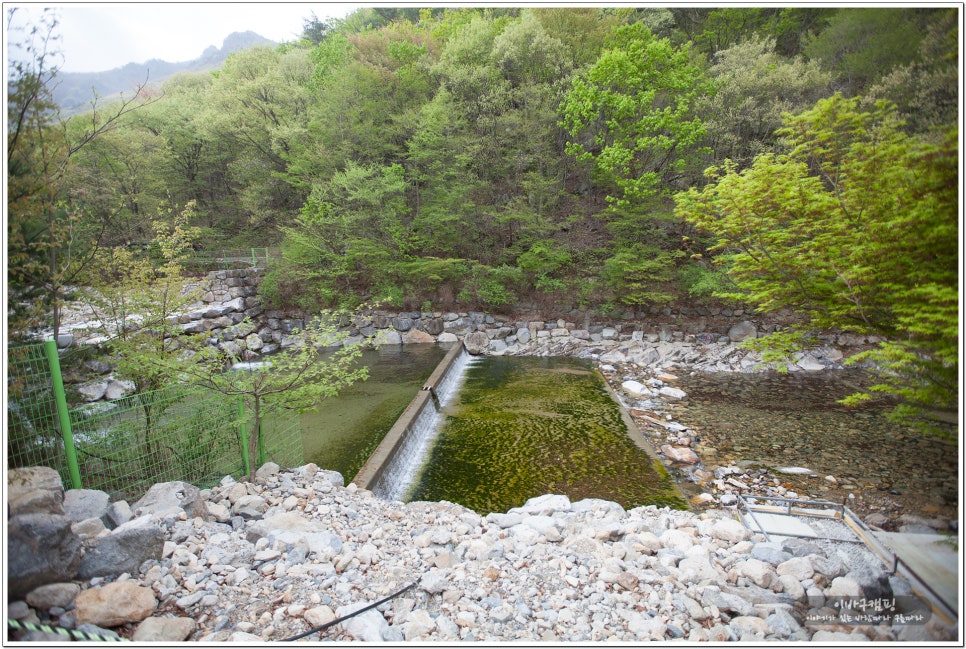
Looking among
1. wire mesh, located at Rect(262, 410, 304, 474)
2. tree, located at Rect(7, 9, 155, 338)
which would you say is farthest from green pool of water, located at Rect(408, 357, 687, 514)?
tree, located at Rect(7, 9, 155, 338)

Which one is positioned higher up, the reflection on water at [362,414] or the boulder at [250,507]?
the boulder at [250,507]

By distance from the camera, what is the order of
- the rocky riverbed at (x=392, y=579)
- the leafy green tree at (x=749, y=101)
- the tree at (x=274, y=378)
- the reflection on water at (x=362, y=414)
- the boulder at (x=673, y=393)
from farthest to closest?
1. the leafy green tree at (x=749, y=101)
2. the boulder at (x=673, y=393)
3. the reflection on water at (x=362, y=414)
4. the tree at (x=274, y=378)
5. the rocky riverbed at (x=392, y=579)

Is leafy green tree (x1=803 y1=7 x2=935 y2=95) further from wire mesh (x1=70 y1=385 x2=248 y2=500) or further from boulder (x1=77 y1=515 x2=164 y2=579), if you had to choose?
wire mesh (x1=70 y1=385 x2=248 y2=500)

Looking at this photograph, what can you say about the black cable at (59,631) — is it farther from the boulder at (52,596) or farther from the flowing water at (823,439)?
the flowing water at (823,439)

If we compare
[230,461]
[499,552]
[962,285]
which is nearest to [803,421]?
[962,285]

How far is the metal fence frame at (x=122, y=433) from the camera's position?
9.89ft

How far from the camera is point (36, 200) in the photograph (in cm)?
286

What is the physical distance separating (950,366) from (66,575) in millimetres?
5265

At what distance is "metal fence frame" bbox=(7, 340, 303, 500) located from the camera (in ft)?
9.89

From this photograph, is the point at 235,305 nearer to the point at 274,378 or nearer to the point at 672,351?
the point at 274,378

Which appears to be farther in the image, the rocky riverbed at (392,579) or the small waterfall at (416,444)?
the small waterfall at (416,444)

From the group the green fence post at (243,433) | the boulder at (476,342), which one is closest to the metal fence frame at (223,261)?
the boulder at (476,342)

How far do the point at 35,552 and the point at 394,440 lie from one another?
384cm

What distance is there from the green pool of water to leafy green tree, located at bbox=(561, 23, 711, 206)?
7.03 m
